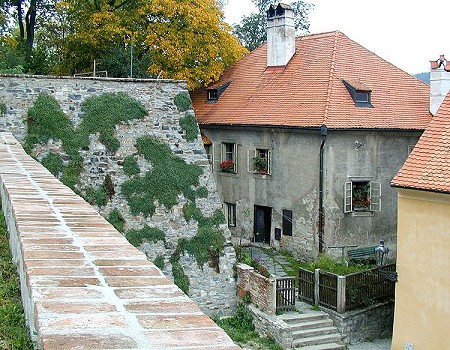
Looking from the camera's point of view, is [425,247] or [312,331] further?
[312,331]

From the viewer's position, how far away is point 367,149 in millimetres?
21172

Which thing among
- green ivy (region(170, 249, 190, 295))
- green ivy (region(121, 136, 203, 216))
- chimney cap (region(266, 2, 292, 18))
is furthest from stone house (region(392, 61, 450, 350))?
chimney cap (region(266, 2, 292, 18))

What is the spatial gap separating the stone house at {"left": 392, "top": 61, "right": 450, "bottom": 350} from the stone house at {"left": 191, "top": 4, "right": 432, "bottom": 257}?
19.6 feet

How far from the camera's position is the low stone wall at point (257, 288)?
52.4ft

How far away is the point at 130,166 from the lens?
653 inches

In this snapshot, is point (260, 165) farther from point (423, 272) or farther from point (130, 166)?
point (423, 272)

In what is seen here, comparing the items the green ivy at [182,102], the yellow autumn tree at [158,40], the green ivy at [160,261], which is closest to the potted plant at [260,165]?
the yellow autumn tree at [158,40]

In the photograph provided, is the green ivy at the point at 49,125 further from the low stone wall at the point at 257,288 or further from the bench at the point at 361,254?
the bench at the point at 361,254

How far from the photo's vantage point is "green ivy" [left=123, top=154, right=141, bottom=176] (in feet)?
54.3

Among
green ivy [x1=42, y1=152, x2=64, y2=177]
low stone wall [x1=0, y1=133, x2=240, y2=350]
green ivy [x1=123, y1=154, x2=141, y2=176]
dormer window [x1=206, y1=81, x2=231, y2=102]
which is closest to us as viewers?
low stone wall [x1=0, y1=133, x2=240, y2=350]

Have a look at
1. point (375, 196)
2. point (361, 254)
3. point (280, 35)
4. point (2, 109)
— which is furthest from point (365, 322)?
point (280, 35)

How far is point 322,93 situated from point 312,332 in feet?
29.6

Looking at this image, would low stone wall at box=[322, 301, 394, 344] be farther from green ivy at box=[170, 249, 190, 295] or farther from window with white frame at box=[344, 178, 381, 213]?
window with white frame at box=[344, 178, 381, 213]

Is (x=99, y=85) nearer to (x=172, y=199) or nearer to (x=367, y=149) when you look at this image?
(x=172, y=199)
